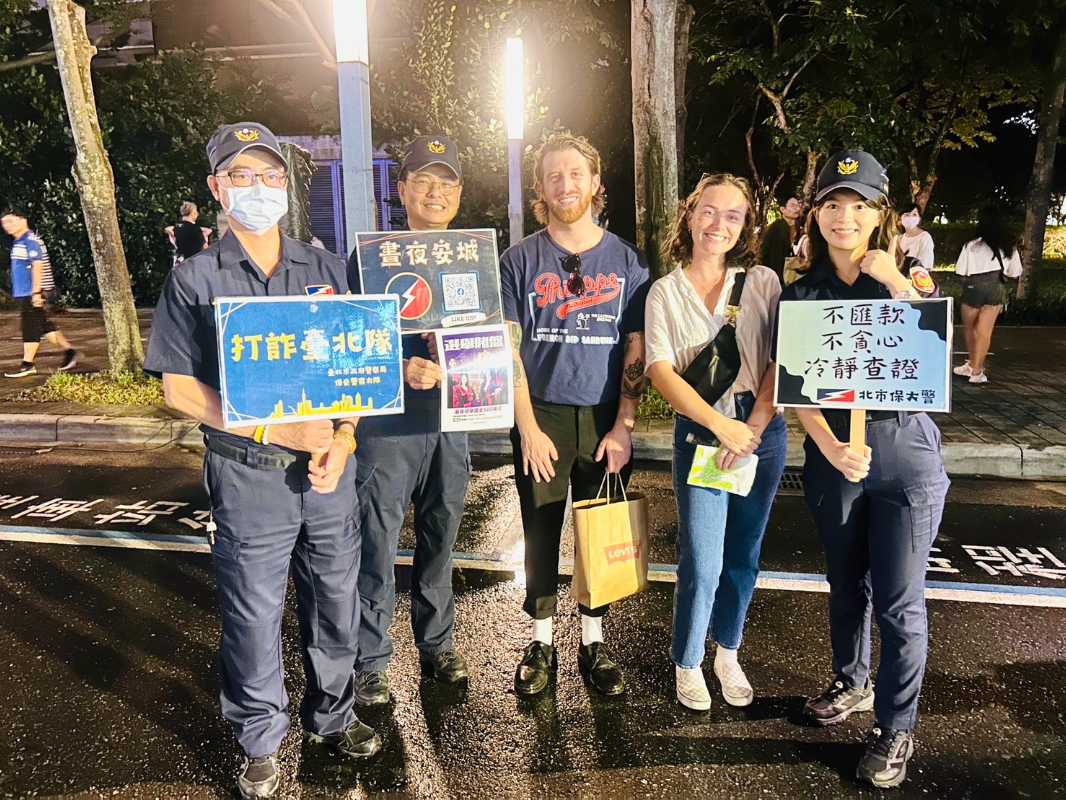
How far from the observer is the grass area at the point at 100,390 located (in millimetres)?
8367

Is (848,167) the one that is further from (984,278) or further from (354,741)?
(984,278)

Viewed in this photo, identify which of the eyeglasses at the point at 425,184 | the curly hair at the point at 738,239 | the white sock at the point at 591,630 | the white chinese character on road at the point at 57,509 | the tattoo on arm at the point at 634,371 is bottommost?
the white sock at the point at 591,630

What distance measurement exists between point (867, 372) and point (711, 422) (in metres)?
0.56

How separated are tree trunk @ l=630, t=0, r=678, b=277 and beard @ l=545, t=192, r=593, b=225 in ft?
16.3

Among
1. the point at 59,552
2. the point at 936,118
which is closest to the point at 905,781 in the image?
the point at 59,552

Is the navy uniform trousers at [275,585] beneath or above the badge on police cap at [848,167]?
beneath

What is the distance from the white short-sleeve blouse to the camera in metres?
2.96

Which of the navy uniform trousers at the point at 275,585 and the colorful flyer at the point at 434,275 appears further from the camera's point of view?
the colorful flyer at the point at 434,275

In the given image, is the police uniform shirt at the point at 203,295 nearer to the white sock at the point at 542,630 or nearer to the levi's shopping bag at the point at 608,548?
the levi's shopping bag at the point at 608,548

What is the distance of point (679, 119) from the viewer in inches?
412

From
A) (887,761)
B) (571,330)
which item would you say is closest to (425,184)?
(571,330)

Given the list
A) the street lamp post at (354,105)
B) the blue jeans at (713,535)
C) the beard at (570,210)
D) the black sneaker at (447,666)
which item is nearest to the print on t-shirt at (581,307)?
the beard at (570,210)

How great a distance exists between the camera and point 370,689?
3.28m

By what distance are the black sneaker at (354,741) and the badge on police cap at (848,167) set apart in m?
2.61
